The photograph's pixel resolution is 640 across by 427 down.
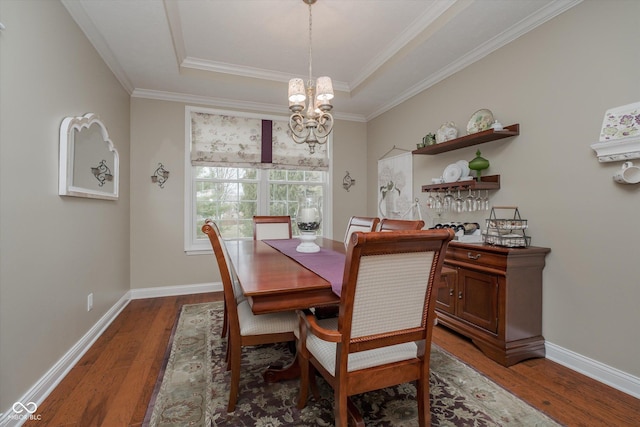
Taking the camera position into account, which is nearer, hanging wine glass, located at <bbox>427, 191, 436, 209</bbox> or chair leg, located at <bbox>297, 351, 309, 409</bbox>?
chair leg, located at <bbox>297, 351, 309, 409</bbox>

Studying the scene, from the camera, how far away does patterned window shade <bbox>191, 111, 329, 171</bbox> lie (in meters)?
3.98

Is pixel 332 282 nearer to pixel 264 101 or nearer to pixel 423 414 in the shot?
pixel 423 414

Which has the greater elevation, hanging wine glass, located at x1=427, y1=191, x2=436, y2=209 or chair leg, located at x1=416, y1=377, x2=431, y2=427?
hanging wine glass, located at x1=427, y1=191, x2=436, y2=209

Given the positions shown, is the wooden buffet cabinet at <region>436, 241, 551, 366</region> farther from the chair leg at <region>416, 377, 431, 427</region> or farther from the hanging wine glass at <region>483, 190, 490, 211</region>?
the chair leg at <region>416, 377, 431, 427</region>

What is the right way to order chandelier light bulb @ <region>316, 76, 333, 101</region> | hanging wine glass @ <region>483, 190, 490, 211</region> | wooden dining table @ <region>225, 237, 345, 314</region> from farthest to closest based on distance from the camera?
hanging wine glass @ <region>483, 190, 490, 211</region>, chandelier light bulb @ <region>316, 76, 333, 101</region>, wooden dining table @ <region>225, 237, 345, 314</region>

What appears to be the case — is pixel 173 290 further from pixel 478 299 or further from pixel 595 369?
pixel 595 369

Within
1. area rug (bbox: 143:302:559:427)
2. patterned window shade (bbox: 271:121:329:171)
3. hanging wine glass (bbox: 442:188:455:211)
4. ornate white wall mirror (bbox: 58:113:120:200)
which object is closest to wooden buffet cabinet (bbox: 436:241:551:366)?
area rug (bbox: 143:302:559:427)

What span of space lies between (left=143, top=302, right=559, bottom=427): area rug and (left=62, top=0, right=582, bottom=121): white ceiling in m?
2.64

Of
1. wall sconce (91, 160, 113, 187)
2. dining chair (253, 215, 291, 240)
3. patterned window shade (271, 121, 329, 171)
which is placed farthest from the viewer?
patterned window shade (271, 121, 329, 171)

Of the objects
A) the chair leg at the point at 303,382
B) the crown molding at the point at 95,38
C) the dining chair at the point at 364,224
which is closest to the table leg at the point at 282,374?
the chair leg at the point at 303,382

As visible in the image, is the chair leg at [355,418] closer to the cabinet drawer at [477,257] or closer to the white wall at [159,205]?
the cabinet drawer at [477,257]

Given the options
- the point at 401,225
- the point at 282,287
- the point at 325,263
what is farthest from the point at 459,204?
the point at 282,287

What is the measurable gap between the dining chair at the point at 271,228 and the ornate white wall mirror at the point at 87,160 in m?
1.45

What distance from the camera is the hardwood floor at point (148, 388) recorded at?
5.23ft
